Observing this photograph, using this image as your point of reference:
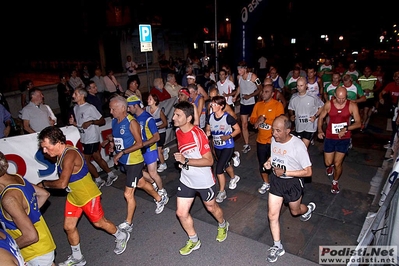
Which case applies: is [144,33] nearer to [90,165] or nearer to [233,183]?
[90,165]

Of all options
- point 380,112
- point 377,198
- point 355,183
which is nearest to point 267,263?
point 377,198

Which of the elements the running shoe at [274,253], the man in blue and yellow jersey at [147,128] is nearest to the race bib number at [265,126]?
the man in blue and yellow jersey at [147,128]

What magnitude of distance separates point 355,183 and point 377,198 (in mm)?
699

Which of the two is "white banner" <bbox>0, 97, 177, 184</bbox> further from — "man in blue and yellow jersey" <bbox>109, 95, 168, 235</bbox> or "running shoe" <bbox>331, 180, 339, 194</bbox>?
"running shoe" <bbox>331, 180, 339, 194</bbox>

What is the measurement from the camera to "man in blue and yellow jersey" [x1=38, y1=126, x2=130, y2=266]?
366 centimetres

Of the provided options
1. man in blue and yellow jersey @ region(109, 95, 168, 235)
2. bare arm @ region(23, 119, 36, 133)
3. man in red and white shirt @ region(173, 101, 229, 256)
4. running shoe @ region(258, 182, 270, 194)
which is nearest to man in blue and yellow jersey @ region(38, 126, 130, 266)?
man in blue and yellow jersey @ region(109, 95, 168, 235)

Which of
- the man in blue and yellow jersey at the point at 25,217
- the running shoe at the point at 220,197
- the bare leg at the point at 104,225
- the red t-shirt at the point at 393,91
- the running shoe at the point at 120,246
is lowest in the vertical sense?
the running shoe at the point at 120,246

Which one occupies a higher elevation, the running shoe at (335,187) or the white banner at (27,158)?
the white banner at (27,158)

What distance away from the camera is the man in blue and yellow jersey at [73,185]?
3.66m

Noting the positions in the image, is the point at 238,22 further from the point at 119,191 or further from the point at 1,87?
the point at 1,87

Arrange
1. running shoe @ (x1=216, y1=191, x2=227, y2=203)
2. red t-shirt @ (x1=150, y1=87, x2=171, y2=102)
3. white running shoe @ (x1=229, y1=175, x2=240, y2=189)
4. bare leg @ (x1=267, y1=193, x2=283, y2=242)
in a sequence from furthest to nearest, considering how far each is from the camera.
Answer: red t-shirt @ (x1=150, y1=87, x2=171, y2=102)
white running shoe @ (x1=229, y1=175, x2=240, y2=189)
running shoe @ (x1=216, y1=191, x2=227, y2=203)
bare leg @ (x1=267, y1=193, x2=283, y2=242)

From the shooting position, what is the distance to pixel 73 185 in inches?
153

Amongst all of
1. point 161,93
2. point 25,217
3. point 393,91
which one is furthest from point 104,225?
point 393,91

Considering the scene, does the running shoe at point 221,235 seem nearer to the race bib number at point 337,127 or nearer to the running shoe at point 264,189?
the running shoe at point 264,189
